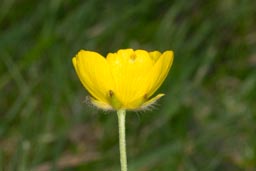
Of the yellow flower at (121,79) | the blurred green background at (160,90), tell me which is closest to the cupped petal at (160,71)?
the yellow flower at (121,79)

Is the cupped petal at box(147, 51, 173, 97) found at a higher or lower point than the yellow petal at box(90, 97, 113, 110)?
higher

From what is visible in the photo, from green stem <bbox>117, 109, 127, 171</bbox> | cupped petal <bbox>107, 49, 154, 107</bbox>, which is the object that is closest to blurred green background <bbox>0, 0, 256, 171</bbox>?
cupped petal <bbox>107, 49, 154, 107</bbox>

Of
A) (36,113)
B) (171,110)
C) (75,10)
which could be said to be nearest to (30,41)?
(75,10)

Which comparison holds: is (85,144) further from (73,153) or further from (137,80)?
(137,80)

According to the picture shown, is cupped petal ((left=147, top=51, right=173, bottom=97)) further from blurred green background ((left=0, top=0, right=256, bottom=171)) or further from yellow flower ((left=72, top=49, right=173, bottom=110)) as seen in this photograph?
blurred green background ((left=0, top=0, right=256, bottom=171))

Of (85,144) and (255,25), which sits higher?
(255,25)

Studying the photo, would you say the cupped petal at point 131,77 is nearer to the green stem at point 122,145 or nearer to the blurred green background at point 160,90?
the green stem at point 122,145

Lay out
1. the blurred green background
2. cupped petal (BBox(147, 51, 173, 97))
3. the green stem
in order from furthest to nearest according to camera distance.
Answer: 1. the blurred green background
2. cupped petal (BBox(147, 51, 173, 97))
3. the green stem
